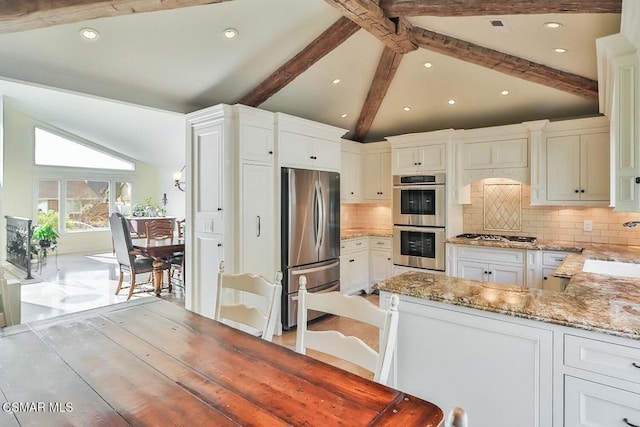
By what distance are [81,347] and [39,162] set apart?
896 centimetres

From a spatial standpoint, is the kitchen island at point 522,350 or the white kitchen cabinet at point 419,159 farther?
the white kitchen cabinet at point 419,159

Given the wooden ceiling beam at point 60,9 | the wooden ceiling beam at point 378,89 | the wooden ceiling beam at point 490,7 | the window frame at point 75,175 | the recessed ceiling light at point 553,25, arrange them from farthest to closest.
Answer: the window frame at point 75,175, the wooden ceiling beam at point 378,89, the recessed ceiling light at point 553,25, the wooden ceiling beam at point 490,7, the wooden ceiling beam at point 60,9

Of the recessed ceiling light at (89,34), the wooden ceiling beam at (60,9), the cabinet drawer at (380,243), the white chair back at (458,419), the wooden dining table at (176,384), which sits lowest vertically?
the wooden dining table at (176,384)

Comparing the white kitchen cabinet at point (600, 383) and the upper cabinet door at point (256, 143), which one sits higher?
the upper cabinet door at point (256, 143)

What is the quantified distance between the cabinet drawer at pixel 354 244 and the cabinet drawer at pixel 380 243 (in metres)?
0.08

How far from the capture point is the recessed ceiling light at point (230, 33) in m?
3.01

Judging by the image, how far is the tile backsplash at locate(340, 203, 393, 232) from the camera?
5.74m

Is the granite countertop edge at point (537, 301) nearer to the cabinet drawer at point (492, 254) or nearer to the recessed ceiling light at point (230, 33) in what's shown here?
the cabinet drawer at point (492, 254)

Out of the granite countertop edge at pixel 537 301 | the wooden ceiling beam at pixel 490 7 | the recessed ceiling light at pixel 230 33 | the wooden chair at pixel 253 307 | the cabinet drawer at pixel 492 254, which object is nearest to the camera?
the granite countertop edge at pixel 537 301

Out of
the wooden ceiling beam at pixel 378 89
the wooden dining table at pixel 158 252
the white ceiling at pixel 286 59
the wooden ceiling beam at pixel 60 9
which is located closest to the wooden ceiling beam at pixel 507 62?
the white ceiling at pixel 286 59

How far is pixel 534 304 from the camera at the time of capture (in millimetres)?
1629

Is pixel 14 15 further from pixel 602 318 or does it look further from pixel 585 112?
pixel 585 112

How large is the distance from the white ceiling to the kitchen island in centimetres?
218

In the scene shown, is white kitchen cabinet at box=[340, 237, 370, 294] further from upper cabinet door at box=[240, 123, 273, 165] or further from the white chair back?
the white chair back
